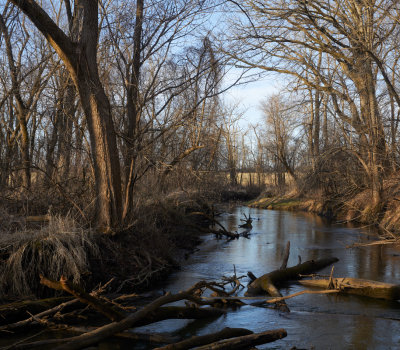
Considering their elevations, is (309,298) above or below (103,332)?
below

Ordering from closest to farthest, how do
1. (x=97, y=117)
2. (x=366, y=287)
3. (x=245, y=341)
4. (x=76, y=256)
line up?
(x=245, y=341) → (x=76, y=256) → (x=366, y=287) → (x=97, y=117)

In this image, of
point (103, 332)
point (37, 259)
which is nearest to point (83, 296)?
point (103, 332)

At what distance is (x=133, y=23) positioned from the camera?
10891 millimetres

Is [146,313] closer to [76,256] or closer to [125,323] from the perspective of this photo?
[125,323]

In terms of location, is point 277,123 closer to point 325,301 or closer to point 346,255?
point 346,255

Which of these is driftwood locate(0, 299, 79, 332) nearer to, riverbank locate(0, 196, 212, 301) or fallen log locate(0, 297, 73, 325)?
fallen log locate(0, 297, 73, 325)

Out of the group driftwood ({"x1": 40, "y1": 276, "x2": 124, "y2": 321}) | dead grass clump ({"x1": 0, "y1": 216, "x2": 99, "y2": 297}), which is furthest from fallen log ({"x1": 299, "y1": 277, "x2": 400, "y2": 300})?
dead grass clump ({"x1": 0, "y1": 216, "x2": 99, "y2": 297})

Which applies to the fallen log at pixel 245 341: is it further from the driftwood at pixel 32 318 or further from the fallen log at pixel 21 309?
the fallen log at pixel 21 309

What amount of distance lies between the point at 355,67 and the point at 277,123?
2179 centimetres

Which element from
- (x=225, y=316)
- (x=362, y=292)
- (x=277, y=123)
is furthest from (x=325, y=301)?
(x=277, y=123)

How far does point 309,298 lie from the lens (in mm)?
8320

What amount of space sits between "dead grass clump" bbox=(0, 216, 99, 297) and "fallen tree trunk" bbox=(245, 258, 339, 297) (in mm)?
3358

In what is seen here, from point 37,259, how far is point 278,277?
16.1 feet

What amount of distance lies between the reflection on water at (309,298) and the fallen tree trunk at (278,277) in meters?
0.26
